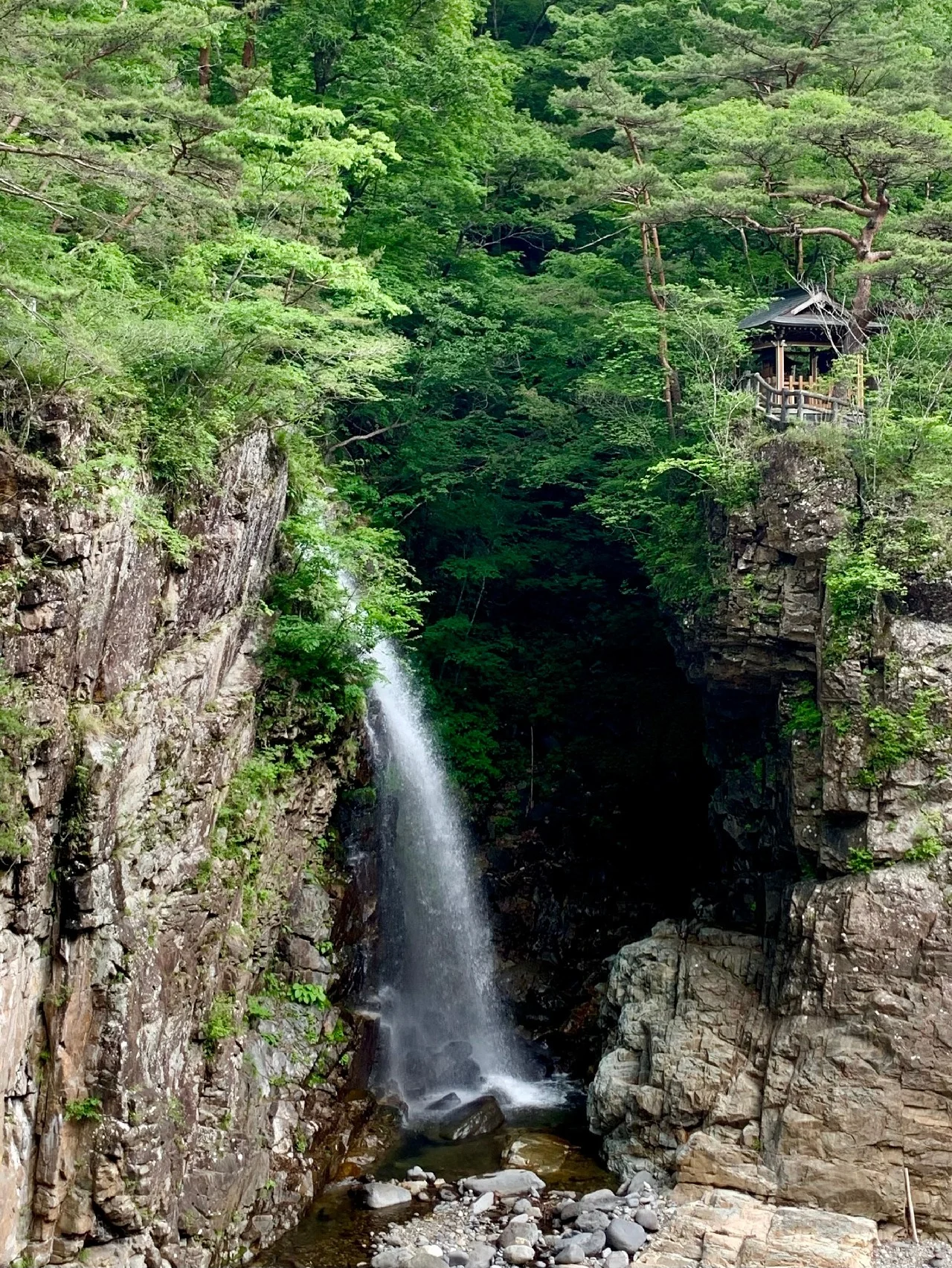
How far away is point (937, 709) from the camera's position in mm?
16172

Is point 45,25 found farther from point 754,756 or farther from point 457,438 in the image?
point 754,756

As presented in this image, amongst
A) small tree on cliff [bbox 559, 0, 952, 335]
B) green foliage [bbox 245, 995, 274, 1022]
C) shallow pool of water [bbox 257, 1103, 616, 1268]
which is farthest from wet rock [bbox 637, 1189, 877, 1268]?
small tree on cliff [bbox 559, 0, 952, 335]

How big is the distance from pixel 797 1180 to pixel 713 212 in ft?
49.6

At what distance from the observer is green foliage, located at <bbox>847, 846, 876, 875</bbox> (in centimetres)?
1583

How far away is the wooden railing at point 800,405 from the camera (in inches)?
727

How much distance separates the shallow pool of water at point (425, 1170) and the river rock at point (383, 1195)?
3.6 inches

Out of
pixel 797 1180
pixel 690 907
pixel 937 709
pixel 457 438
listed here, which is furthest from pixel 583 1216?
pixel 457 438

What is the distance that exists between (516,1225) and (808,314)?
15.3 meters

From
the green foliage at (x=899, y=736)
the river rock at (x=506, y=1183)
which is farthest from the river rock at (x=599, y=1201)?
the green foliage at (x=899, y=736)

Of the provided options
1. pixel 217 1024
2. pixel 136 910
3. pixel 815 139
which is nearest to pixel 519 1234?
pixel 217 1024

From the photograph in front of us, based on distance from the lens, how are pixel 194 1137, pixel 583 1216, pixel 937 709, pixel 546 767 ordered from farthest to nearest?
pixel 546 767, pixel 937 709, pixel 583 1216, pixel 194 1137

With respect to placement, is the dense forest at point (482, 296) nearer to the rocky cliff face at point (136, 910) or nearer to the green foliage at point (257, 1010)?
the rocky cliff face at point (136, 910)

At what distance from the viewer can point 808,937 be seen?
1603 cm

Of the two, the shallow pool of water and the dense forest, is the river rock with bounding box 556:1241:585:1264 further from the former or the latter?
the dense forest
